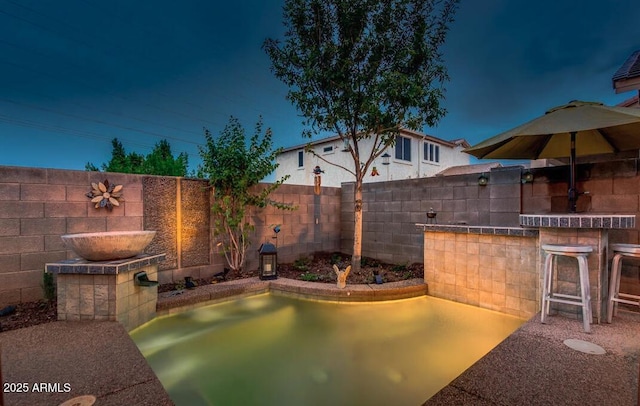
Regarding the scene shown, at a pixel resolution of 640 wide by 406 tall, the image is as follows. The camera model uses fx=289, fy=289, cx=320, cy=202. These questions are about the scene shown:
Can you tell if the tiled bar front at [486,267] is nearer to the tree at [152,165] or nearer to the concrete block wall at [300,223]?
the concrete block wall at [300,223]

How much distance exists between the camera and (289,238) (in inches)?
225

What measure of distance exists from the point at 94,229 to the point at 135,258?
1.21 m

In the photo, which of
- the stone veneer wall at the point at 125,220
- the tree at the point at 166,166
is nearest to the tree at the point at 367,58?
the stone veneer wall at the point at 125,220

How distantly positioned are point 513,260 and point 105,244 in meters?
4.24

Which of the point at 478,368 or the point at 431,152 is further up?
the point at 431,152

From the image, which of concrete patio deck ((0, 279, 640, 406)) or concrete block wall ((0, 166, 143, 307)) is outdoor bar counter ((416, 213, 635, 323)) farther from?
concrete block wall ((0, 166, 143, 307))

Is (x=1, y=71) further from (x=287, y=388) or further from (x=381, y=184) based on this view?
(x=287, y=388)

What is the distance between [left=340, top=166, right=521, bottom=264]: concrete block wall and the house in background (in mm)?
5209

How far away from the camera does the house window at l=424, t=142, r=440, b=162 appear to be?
43.0ft

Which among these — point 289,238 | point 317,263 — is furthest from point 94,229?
point 317,263

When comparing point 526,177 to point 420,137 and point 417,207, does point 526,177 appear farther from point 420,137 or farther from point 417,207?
point 420,137

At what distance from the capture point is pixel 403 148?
482 inches

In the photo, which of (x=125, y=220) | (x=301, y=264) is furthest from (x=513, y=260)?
(x=125, y=220)

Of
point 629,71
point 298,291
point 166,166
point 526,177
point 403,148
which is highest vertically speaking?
point 403,148
